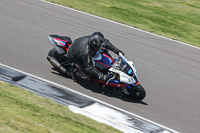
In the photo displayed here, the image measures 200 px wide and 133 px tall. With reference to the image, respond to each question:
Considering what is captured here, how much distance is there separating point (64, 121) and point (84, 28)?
652 centimetres

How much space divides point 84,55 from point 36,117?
7.66ft

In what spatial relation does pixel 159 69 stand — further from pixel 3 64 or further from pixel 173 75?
pixel 3 64

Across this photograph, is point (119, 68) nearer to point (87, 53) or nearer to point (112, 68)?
point (112, 68)

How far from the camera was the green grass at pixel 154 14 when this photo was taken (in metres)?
13.3

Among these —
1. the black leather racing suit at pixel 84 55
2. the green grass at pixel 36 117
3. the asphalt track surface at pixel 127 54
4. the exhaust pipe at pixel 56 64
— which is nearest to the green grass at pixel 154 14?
the asphalt track surface at pixel 127 54

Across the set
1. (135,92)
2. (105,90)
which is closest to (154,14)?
(105,90)

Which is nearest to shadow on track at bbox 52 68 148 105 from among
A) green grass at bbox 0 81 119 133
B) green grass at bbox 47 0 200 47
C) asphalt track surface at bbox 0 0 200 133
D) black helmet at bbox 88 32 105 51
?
asphalt track surface at bbox 0 0 200 133

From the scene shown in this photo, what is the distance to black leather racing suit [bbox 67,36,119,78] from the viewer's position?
791cm

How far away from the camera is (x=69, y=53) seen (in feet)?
27.4

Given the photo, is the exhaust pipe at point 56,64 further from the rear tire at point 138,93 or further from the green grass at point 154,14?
the green grass at point 154,14

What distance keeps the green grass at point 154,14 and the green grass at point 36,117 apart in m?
7.09

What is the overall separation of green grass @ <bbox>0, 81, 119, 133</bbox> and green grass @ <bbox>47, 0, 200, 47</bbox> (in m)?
7.09

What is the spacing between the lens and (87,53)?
7.89m

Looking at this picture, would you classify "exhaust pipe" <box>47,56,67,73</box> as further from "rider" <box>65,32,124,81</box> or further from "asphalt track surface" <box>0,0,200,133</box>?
"rider" <box>65,32,124,81</box>
